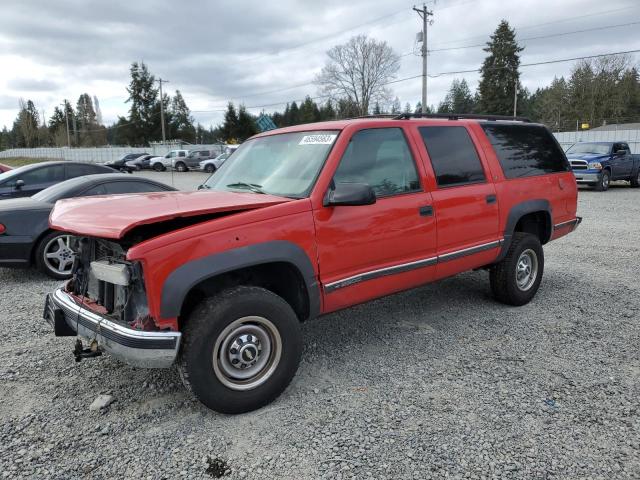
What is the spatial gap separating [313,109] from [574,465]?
91509 millimetres

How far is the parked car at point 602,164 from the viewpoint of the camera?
57.9 ft

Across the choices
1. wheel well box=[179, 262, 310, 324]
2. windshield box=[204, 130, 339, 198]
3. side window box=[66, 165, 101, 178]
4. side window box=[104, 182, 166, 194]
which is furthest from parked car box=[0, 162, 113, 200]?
wheel well box=[179, 262, 310, 324]

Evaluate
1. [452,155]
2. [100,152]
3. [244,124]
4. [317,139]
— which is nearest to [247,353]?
[317,139]

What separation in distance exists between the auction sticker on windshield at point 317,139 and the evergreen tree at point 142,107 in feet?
277

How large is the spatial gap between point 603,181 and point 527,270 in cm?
1501

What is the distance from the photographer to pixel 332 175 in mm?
3586

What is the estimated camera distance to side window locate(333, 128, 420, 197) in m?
3.76

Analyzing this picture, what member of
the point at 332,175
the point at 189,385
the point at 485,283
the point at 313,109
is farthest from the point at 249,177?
the point at 313,109

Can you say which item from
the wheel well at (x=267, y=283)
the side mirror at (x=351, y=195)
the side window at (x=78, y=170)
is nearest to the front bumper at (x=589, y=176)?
the side window at (x=78, y=170)

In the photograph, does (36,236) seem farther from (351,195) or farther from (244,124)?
(244,124)

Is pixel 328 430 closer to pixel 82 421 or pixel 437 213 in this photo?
pixel 82 421

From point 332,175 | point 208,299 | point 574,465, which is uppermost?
point 332,175

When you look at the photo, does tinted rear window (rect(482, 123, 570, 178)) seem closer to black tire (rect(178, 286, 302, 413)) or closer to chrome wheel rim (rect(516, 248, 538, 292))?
chrome wheel rim (rect(516, 248, 538, 292))

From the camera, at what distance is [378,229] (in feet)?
12.4
